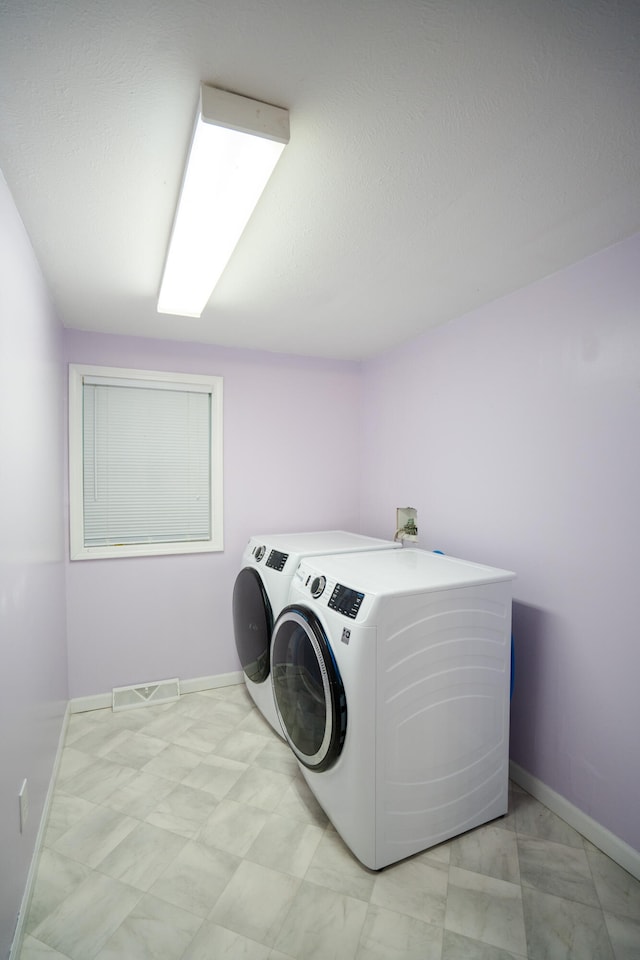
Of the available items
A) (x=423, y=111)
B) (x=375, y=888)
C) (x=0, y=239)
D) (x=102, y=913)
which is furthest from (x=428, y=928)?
(x=0, y=239)

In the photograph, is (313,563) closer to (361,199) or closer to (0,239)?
(361,199)

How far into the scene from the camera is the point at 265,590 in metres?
2.44

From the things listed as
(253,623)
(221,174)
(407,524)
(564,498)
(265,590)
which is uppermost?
(221,174)

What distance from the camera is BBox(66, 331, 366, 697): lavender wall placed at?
108 inches

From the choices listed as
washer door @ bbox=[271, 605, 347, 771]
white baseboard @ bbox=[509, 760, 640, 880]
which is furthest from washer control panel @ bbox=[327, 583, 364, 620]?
white baseboard @ bbox=[509, 760, 640, 880]

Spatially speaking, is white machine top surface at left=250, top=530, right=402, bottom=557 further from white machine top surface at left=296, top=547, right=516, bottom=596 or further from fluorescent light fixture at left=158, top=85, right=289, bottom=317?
fluorescent light fixture at left=158, top=85, right=289, bottom=317

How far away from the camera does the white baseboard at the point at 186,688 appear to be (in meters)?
2.70

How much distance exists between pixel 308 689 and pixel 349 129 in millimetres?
1839

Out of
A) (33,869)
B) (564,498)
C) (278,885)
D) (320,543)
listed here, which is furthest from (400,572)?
(33,869)

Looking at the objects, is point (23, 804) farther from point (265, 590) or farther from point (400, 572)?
point (400, 572)

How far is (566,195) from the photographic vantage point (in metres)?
1.39

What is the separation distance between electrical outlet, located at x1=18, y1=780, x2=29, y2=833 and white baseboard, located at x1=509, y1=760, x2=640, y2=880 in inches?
79.0

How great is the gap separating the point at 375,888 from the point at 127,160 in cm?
243

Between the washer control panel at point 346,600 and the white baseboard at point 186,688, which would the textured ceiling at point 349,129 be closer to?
the washer control panel at point 346,600
